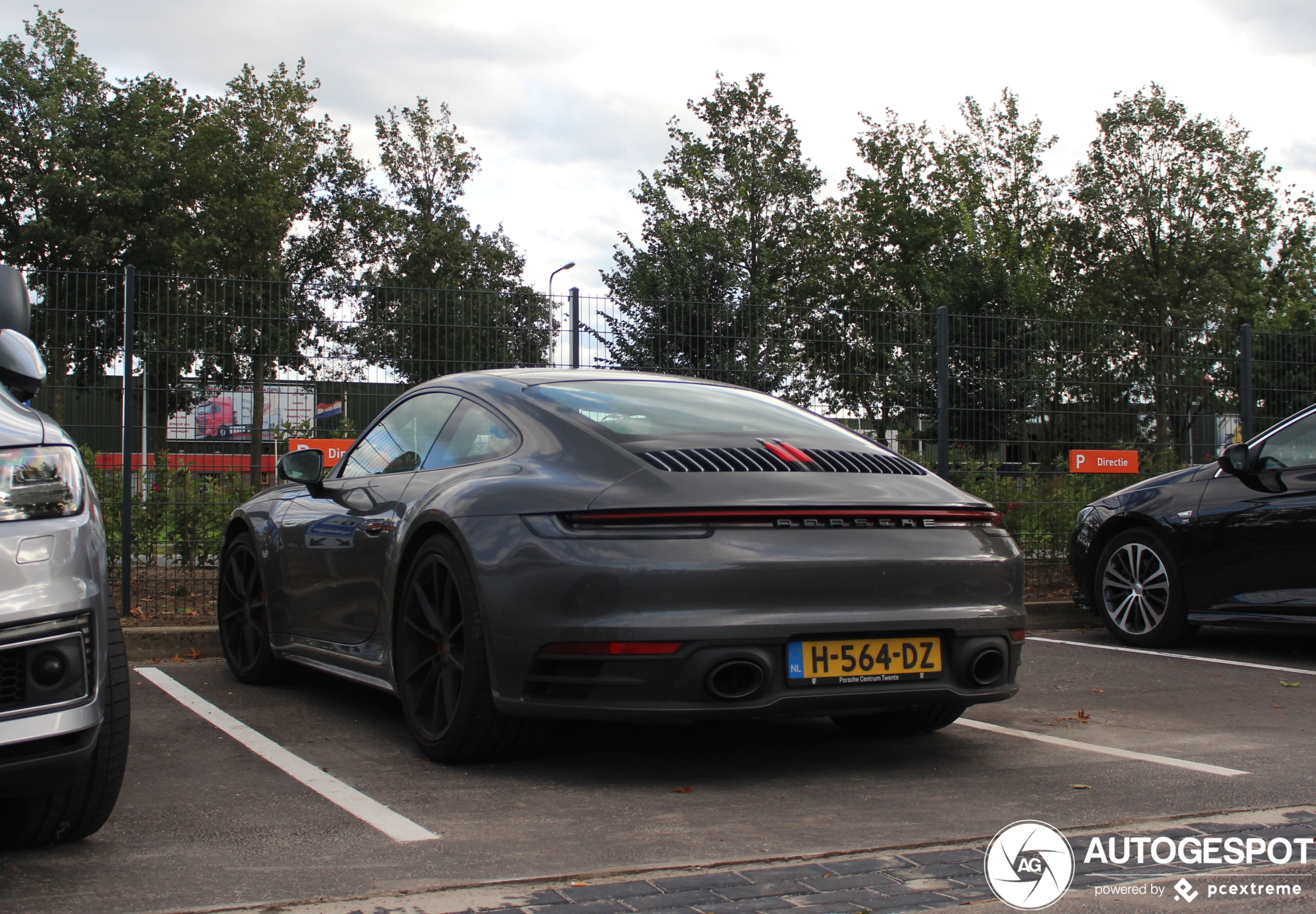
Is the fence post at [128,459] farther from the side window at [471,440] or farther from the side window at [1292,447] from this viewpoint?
the side window at [1292,447]

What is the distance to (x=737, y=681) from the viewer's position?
376cm

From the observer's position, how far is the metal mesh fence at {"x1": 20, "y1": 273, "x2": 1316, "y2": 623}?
8172mm

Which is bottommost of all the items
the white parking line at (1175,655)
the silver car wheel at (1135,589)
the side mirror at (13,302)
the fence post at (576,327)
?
the white parking line at (1175,655)

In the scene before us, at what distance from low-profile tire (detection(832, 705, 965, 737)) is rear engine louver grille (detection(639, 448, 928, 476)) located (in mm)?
947

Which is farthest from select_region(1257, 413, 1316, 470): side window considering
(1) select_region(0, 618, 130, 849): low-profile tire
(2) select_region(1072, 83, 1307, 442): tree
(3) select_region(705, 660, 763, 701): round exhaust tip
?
(2) select_region(1072, 83, 1307, 442): tree

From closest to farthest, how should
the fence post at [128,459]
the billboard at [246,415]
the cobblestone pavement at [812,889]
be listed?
the cobblestone pavement at [812,889] → the fence post at [128,459] → the billboard at [246,415]

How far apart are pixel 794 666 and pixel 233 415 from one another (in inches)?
227

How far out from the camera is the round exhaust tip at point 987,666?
404 cm

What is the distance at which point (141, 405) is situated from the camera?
8180 millimetres

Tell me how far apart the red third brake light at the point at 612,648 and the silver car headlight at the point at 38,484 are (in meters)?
1.40

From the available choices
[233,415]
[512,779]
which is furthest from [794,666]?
[233,415]

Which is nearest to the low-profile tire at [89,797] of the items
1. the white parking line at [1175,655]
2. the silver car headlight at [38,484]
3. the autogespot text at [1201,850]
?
the silver car headlight at [38,484]

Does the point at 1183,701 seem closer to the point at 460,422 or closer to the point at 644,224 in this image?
the point at 460,422

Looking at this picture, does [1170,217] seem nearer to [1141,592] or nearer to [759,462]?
[1141,592]
